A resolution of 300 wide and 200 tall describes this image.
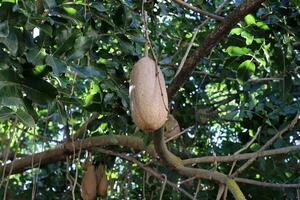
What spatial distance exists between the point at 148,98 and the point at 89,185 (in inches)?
45.7

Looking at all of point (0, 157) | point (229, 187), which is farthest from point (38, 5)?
point (0, 157)

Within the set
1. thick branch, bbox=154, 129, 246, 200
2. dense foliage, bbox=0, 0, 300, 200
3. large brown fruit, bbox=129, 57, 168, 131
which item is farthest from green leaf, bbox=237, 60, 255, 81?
large brown fruit, bbox=129, 57, 168, 131

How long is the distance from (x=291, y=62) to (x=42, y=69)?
0.88 meters

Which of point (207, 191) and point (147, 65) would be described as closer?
point (147, 65)

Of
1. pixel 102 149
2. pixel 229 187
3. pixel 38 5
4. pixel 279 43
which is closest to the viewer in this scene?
pixel 38 5

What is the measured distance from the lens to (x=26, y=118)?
3.93 ft

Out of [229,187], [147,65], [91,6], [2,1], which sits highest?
[91,6]

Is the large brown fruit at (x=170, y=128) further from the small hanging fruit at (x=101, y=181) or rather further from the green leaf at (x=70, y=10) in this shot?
the green leaf at (x=70, y=10)

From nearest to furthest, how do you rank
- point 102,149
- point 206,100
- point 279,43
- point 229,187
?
point 229,187
point 279,43
point 102,149
point 206,100

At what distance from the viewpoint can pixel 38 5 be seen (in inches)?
52.8

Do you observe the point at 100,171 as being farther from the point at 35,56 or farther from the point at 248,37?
the point at 35,56

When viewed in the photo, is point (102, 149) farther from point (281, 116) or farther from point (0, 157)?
point (281, 116)

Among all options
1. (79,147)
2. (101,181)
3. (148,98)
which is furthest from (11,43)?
(101,181)

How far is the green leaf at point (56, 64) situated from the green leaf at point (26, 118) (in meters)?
0.11
